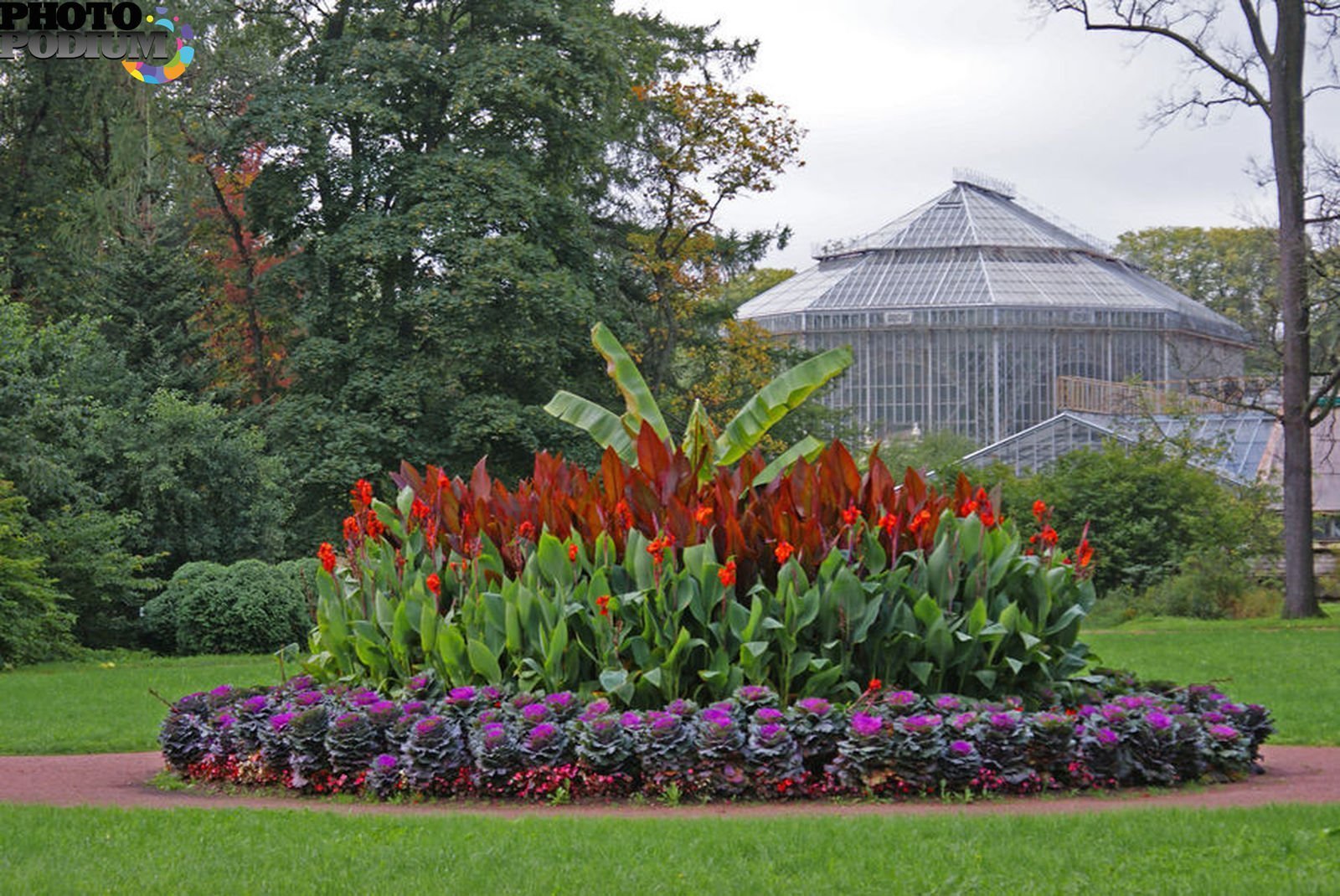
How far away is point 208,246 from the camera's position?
116 ft

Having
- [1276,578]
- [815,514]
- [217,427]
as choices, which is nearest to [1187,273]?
[1276,578]

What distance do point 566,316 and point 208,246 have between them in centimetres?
1322

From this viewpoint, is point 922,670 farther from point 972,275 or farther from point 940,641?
point 972,275

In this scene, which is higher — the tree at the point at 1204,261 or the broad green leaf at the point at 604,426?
the tree at the point at 1204,261

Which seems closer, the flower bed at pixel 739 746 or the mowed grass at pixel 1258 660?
the flower bed at pixel 739 746

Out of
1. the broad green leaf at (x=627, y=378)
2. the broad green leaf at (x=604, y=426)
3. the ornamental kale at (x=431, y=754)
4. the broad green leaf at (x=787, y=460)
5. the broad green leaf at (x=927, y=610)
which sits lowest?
the ornamental kale at (x=431, y=754)

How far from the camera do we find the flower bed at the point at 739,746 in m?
7.84

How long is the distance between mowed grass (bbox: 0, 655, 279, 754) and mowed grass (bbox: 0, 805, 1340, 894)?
13.9 ft

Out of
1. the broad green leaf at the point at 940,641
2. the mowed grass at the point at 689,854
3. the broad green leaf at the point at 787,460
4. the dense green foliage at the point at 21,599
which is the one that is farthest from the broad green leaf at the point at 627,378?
the dense green foliage at the point at 21,599

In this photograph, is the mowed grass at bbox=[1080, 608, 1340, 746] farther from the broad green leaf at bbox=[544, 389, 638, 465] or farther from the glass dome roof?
the glass dome roof

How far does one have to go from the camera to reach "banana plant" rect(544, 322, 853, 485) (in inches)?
403

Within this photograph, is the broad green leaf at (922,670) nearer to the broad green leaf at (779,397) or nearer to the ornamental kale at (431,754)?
the broad green leaf at (779,397)

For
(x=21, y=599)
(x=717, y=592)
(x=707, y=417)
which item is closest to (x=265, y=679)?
(x=21, y=599)

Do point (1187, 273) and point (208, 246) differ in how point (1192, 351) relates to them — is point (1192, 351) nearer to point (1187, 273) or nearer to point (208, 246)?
point (1187, 273)
